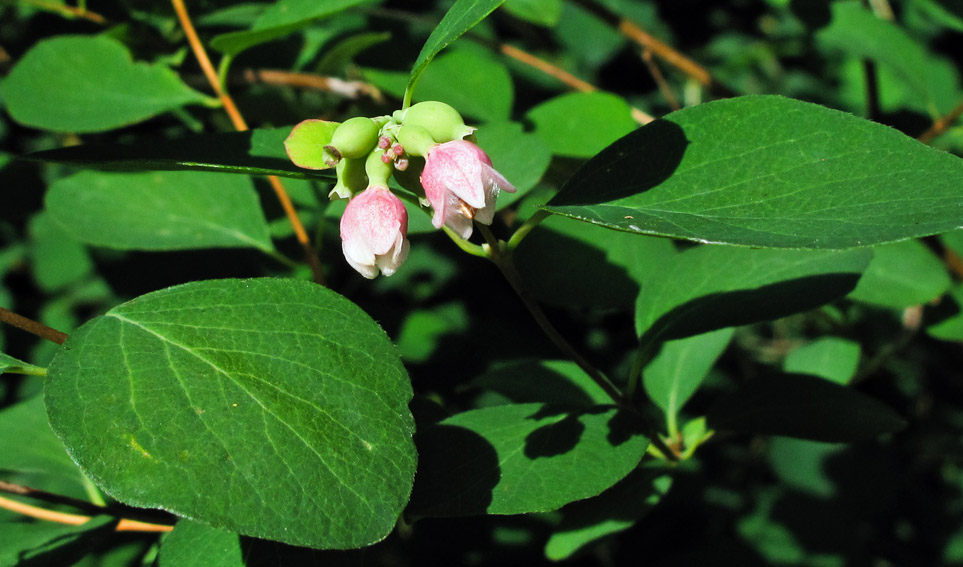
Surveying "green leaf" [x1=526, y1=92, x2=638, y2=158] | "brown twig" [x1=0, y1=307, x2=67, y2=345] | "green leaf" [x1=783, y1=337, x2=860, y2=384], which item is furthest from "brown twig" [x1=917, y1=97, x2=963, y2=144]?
"brown twig" [x1=0, y1=307, x2=67, y2=345]

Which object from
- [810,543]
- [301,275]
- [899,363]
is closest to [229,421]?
[301,275]

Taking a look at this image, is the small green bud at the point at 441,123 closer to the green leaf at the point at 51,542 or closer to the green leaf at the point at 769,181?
the green leaf at the point at 769,181

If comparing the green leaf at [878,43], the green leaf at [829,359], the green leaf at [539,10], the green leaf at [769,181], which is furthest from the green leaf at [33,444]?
the green leaf at [878,43]

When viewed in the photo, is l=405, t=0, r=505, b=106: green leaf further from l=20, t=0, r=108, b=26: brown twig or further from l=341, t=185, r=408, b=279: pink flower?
l=20, t=0, r=108, b=26: brown twig

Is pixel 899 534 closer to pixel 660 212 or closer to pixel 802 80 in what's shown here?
pixel 802 80

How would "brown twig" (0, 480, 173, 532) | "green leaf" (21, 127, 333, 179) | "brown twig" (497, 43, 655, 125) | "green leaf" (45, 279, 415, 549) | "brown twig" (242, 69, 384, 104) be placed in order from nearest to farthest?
"green leaf" (45, 279, 415, 549) < "green leaf" (21, 127, 333, 179) < "brown twig" (0, 480, 173, 532) < "brown twig" (242, 69, 384, 104) < "brown twig" (497, 43, 655, 125)

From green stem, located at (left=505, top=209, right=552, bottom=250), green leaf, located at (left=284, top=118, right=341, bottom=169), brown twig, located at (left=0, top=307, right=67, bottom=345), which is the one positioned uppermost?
green leaf, located at (left=284, top=118, right=341, bottom=169)

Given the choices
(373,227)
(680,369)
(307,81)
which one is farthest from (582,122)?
(373,227)
